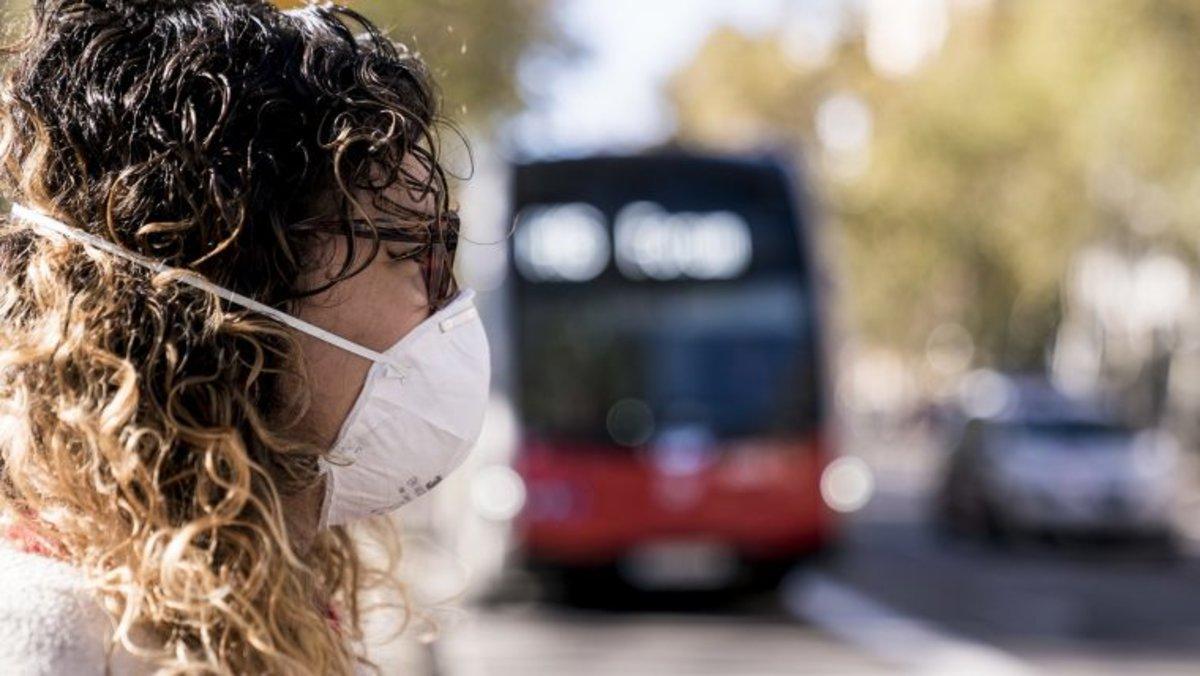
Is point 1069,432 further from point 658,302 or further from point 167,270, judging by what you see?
point 167,270

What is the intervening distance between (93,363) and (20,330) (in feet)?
0.29

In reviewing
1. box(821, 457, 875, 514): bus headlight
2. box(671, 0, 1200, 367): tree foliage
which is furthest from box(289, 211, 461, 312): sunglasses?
box(671, 0, 1200, 367): tree foliage

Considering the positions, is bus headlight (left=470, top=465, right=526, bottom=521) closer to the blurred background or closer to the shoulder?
the blurred background

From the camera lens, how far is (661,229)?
45.9 feet

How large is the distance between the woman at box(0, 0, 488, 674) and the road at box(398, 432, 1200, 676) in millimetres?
6521

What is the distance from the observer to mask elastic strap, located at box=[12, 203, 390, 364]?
1637 millimetres

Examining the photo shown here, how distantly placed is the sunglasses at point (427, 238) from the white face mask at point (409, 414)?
0.02 meters

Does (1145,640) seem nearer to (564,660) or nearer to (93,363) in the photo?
(564,660)

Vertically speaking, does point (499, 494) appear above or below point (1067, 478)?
above

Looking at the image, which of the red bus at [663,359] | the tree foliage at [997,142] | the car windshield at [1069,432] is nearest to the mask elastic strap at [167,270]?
the red bus at [663,359]

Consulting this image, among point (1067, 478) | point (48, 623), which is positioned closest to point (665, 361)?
point (1067, 478)

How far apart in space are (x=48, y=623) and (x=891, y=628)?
1285cm

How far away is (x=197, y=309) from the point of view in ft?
5.40

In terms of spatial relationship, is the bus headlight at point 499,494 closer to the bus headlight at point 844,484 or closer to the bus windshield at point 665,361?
the bus windshield at point 665,361
